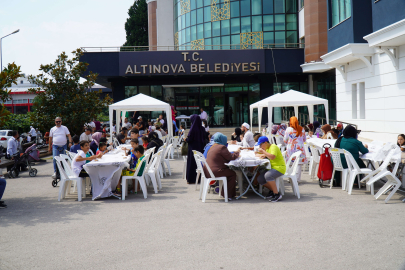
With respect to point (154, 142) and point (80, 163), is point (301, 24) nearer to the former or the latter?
point (154, 142)

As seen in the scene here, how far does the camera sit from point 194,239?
5176mm

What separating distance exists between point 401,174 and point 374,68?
8.40 m

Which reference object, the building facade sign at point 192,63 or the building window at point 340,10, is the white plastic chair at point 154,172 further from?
the building facade sign at point 192,63

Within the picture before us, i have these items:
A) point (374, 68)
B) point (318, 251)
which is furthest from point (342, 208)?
point (374, 68)

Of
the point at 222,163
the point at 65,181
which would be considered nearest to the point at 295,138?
the point at 222,163

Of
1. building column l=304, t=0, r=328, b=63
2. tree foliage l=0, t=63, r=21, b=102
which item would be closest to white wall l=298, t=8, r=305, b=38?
building column l=304, t=0, r=328, b=63

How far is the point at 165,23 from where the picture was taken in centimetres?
3559

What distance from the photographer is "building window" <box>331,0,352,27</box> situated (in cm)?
1545

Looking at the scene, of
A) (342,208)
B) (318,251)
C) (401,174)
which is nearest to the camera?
(318,251)

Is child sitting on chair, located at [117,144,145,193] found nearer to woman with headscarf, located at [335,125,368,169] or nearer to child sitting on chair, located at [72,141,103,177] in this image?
child sitting on chair, located at [72,141,103,177]

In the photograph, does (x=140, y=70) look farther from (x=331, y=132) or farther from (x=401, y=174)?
(x=401, y=174)

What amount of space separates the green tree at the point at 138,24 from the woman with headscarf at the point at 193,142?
131 feet

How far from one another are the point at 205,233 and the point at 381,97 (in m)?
11.8

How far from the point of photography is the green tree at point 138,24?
157 feet
